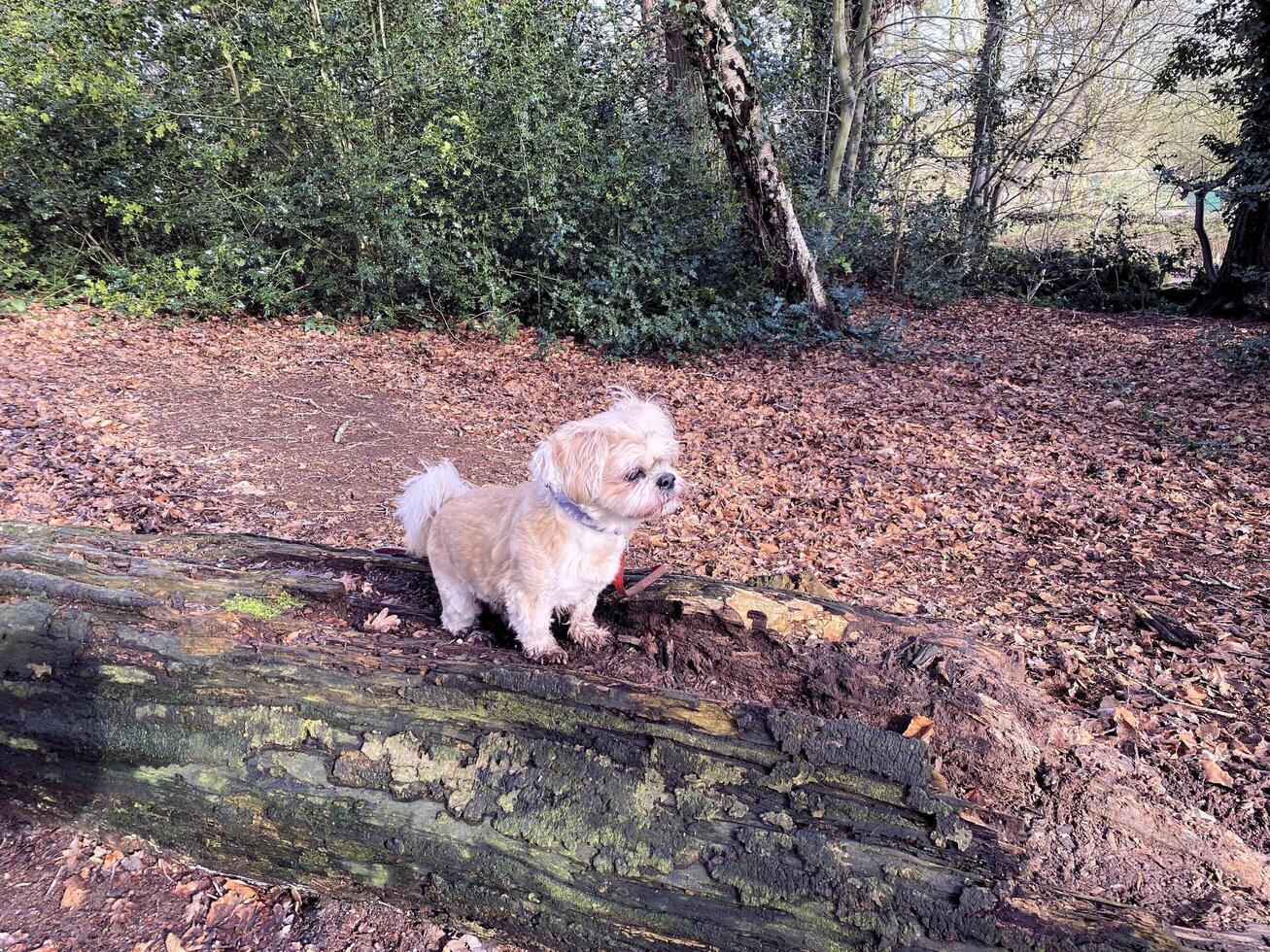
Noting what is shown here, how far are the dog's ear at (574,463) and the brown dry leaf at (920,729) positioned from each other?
64.7 inches

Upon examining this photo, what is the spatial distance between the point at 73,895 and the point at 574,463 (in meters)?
2.45

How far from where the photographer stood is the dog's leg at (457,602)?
12.2ft

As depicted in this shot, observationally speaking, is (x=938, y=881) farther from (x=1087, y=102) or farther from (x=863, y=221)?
(x=1087, y=102)

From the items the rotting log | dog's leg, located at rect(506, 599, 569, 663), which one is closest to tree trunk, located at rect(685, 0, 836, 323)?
dog's leg, located at rect(506, 599, 569, 663)

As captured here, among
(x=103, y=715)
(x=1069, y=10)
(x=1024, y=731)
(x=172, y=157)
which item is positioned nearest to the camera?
(x=103, y=715)

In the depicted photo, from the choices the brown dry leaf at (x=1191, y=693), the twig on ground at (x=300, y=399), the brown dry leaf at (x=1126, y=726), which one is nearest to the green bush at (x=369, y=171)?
the twig on ground at (x=300, y=399)

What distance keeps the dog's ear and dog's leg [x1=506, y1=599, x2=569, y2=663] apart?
1.98 feet

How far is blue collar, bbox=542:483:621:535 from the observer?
11.3 feet

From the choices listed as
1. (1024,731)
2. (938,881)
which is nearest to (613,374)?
(1024,731)

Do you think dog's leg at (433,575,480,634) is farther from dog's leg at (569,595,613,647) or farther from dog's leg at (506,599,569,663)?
dog's leg at (569,595,613,647)

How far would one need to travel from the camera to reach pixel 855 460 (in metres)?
7.48

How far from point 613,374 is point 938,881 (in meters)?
9.09

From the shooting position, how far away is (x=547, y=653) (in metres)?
3.39

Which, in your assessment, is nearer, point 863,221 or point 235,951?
point 235,951
